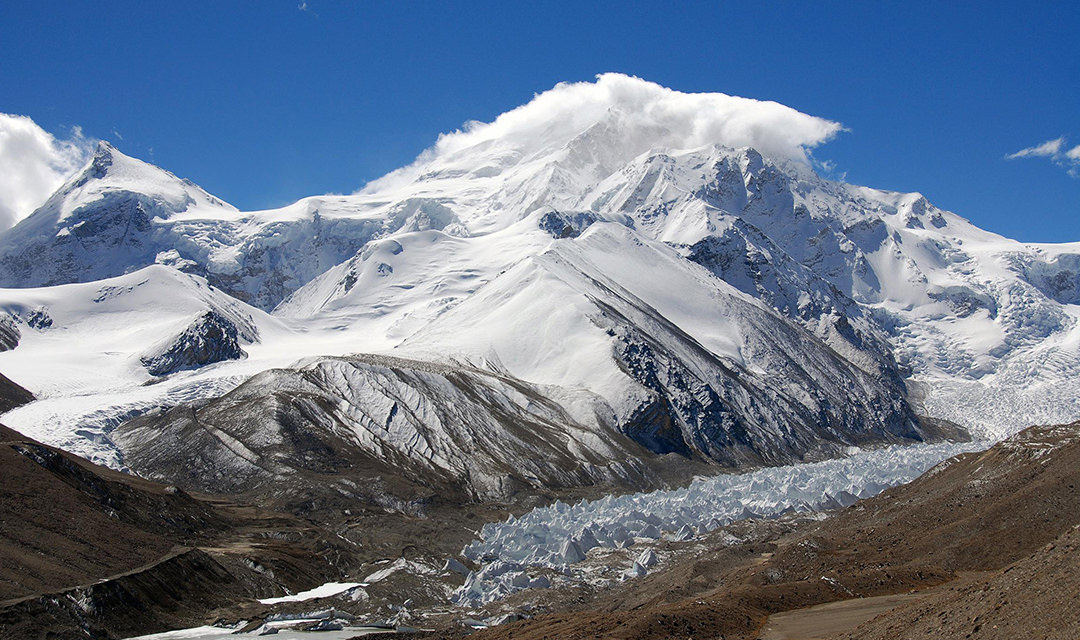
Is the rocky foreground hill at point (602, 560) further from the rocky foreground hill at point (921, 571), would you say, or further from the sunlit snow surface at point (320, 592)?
the sunlit snow surface at point (320, 592)

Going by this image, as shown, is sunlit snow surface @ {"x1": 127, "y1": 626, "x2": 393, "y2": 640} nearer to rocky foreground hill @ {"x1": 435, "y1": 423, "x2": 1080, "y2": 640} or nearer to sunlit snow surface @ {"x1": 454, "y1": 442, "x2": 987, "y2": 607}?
rocky foreground hill @ {"x1": 435, "y1": 423, "x2": 1080, "y2": 640}

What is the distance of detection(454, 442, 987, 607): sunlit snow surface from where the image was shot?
295 feet

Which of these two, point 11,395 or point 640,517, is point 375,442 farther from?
point 11,395

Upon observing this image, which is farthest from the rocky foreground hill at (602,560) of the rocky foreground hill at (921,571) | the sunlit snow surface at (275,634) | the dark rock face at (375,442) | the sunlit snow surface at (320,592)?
the dark rock face at (375,442)

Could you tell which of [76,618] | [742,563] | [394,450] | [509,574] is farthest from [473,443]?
[76,618]

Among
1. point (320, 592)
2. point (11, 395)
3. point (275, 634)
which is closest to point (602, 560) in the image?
point (320, 592)

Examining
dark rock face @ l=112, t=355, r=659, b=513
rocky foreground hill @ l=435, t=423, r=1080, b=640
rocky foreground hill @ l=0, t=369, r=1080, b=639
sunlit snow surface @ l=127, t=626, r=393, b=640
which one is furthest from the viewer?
dark rock face @ l=112, t=355, r=659, b=513

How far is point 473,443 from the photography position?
161 m

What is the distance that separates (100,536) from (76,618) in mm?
15133

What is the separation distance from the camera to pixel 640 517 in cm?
11400

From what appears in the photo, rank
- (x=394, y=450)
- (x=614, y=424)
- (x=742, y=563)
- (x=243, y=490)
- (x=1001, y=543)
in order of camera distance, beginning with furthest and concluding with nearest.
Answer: (x=614, y=424)
(x=394, y=450)
(x=243, y=490)
(x=742, y=563)
(x=1001, y=543)

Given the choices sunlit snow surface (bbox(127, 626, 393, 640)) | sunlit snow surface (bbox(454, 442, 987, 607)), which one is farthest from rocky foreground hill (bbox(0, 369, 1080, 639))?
sunlit snow surface (bbox(454, 442, 987, 607))

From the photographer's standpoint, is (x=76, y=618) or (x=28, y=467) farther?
(x=28, y=467)

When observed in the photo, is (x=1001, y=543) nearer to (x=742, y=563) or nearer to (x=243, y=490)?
(x=742, y=563)
